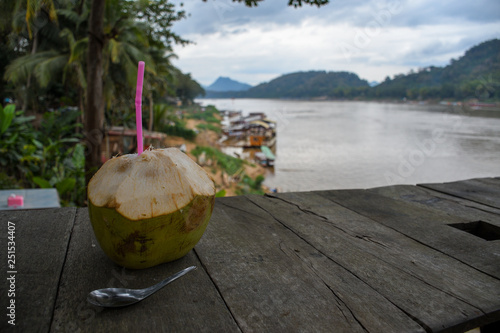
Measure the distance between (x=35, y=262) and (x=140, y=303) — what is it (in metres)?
0.30

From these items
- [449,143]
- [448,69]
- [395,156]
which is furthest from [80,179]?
[448,69]

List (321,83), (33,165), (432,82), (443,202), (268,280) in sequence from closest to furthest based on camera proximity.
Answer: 1. (268,280)
2. (443,202)
3. (33,165)
4. (432,82)
5. (321,83)

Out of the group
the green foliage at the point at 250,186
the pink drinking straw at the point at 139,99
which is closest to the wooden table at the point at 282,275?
the pink drinking straw at the point at 139,99

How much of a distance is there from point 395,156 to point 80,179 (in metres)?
21.6

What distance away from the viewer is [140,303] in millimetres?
614

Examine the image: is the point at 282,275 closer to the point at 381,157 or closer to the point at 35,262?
the point at 35,262

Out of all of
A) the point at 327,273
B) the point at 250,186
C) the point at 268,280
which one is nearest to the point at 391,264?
the point at 327,273

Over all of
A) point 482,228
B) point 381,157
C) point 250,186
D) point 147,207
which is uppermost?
point 147,207

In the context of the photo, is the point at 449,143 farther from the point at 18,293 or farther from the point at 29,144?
the point at 18,293

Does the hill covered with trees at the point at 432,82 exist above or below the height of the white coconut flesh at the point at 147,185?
above

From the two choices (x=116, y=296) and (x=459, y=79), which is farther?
(x=459, y=79)

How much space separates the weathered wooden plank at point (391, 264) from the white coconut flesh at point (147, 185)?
36 cm

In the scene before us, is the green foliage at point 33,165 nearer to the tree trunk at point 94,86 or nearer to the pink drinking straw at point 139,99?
the tree trunk at point 94,86

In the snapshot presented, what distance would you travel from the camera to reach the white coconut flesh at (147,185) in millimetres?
672
